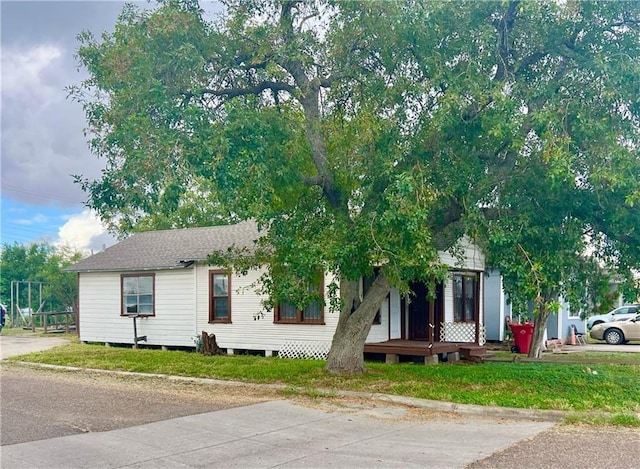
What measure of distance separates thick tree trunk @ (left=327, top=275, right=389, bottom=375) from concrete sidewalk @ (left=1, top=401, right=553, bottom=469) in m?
3.06

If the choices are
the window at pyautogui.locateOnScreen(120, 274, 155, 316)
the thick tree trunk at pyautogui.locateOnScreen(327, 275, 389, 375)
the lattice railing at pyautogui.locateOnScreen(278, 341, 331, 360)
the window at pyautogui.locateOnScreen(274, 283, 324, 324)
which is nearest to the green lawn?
the thick tree trunk at pyautogui.locateOnScreen(327, 275, 389, 375)

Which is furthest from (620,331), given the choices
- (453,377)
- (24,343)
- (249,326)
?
(24,343)

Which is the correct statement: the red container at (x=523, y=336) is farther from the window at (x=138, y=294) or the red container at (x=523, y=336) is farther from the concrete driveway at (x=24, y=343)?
the concrete driveway at (x=24, y=343)

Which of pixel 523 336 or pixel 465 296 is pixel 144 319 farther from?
pixel 523 336

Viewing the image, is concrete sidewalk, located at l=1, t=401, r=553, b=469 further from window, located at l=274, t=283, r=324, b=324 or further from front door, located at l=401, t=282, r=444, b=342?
front door, located at l=401, t=282, r=444, b=342

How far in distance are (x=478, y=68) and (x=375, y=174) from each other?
2.49 meters

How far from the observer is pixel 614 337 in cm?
2539

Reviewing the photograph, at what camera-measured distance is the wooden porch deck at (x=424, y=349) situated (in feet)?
51.5

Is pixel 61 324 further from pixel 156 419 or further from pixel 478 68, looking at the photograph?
pixel 478 68

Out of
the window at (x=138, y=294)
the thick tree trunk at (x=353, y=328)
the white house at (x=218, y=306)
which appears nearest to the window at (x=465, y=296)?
the white house at (x=218, y=306)

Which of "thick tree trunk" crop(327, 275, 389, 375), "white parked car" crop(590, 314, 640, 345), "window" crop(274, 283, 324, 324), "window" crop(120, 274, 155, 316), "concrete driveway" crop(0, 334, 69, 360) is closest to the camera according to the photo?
"thick tree trunk" crop(327, 275, 389, 375)

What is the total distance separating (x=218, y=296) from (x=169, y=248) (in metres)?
3.42

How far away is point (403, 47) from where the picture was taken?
1121cm

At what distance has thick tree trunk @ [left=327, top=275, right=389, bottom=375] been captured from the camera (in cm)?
1302
